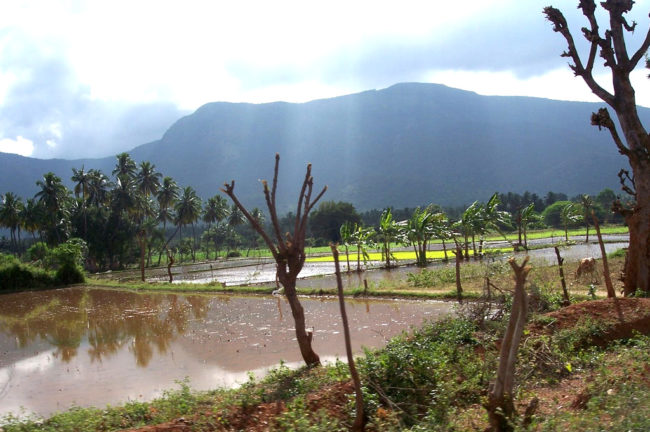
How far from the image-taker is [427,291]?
64.2 ft

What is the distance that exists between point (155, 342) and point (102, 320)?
19.5ft

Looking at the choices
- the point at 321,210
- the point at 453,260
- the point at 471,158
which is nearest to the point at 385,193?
the point at 471,158

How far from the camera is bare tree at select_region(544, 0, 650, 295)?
1252cm

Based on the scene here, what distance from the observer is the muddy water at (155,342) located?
34.1 ft

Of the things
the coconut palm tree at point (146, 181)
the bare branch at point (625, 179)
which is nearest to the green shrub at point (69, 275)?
the bare branch at point (625, 179)

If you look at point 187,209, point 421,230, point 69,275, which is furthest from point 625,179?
point 187,209

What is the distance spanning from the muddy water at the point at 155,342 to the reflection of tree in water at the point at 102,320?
4cm

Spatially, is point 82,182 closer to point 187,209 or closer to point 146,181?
point 146,181

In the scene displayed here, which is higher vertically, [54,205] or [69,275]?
[54,205]

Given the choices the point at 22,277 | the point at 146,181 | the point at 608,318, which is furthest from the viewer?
the point at 146,181

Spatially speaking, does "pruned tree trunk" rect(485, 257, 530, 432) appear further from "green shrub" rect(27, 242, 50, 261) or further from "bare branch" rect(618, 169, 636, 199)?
"green shrub" rect(27, 242, 50, 261)

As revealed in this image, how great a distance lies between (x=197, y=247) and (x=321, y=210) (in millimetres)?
26721

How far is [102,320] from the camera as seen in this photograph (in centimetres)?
1969

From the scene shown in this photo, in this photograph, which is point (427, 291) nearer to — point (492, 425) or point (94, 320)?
point (94, 320)
